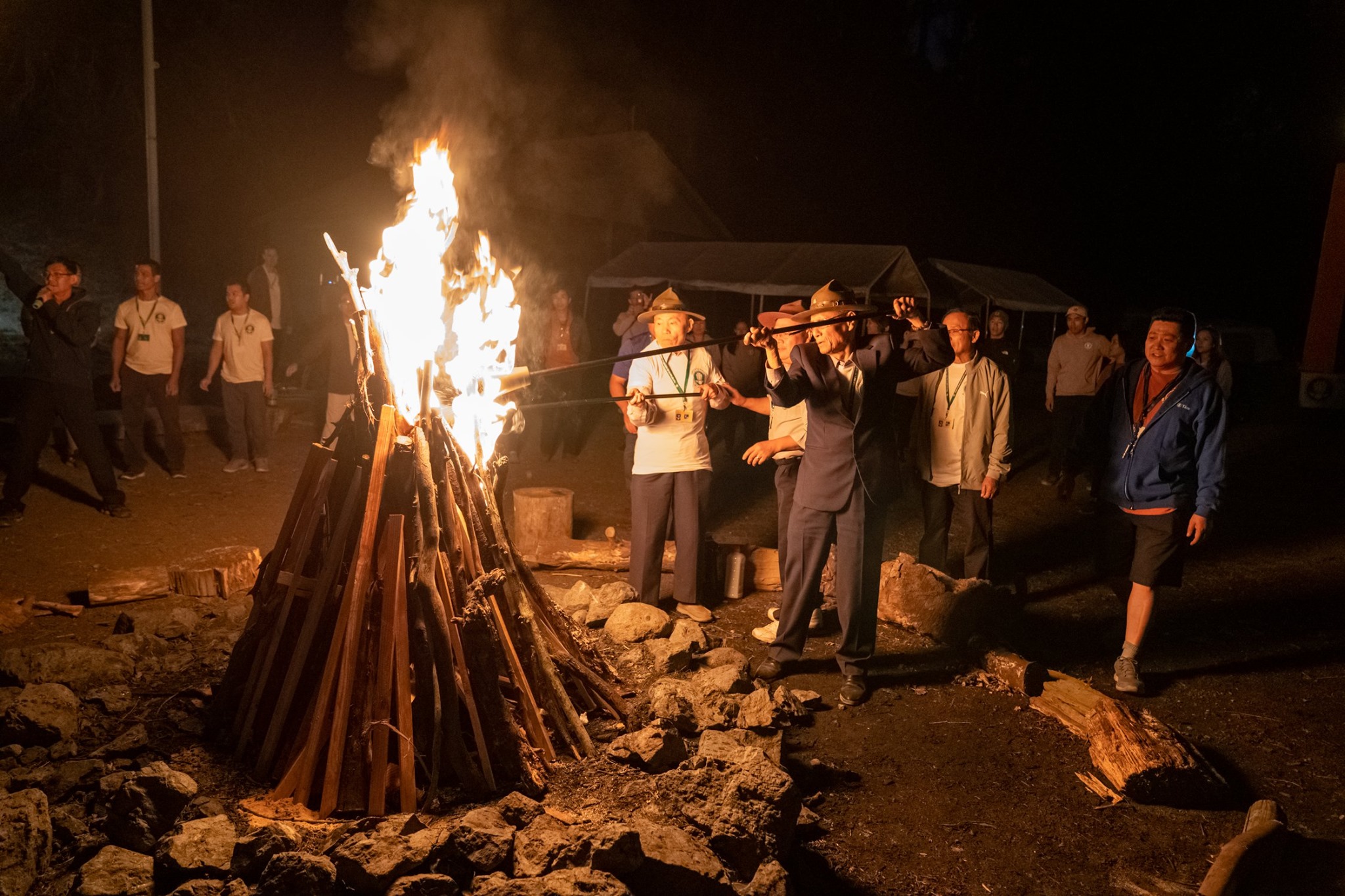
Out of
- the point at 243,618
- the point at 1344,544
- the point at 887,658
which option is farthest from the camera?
the point at 1344,544

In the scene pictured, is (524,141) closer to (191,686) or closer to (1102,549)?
(1102,549)

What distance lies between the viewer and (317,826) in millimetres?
3518

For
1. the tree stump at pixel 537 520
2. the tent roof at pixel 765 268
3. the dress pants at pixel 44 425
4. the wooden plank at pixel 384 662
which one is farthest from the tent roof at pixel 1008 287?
the wooden plank at pixel 384 662

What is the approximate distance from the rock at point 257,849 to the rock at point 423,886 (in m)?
0.40

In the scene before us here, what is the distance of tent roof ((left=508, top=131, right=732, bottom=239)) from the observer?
18812mm

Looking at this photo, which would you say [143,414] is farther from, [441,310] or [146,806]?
[146,806]

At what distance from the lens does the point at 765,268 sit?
49.7 feet

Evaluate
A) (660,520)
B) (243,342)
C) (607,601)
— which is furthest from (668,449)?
(243,342)

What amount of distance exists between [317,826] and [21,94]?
2255 cm

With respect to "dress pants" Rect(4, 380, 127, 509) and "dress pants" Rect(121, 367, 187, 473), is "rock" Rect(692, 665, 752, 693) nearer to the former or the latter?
"dress pants" Rect(4, 380, 127, 509)

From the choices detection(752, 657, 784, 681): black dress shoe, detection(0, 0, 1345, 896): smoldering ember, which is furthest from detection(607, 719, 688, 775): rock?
detection(752, 657, 784, 681): black dress shoe

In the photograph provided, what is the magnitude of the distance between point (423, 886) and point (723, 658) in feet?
A: 8.84

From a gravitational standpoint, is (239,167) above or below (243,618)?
above

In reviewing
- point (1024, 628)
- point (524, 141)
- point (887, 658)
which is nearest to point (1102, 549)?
point (1024, 628)
